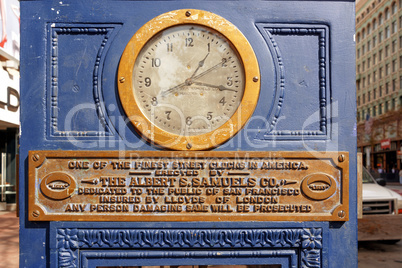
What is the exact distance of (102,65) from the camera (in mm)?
2141

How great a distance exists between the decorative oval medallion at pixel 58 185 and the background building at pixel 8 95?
30.0 feet

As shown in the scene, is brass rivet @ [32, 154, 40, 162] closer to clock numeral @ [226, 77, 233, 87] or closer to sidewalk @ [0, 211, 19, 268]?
clock numeral @ [226, 77, 233, 87]

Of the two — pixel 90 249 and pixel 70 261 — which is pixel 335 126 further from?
pixel 70 261

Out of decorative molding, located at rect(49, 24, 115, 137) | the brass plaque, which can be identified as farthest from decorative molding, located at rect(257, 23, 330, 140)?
decorative molding, located at rect(49, 24, 115, 137)

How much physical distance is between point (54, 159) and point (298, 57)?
1642mm

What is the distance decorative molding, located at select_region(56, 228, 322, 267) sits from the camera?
2.08 metres

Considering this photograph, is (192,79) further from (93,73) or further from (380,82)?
(380,82)

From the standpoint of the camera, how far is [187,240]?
6.86 ft

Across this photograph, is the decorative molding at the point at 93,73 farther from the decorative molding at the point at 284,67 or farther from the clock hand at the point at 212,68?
the decorative molding at the point at 284,67

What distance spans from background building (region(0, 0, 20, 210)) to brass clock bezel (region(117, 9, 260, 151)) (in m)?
9.34

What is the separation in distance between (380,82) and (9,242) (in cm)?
3880

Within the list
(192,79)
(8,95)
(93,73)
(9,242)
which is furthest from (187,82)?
(8,95)

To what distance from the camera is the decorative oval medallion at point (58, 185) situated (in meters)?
2.10

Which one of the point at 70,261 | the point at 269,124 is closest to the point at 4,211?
the point at 70,261
